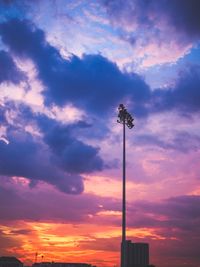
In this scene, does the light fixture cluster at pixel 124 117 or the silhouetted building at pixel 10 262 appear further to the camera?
the silhouetted building at pixel 10 262

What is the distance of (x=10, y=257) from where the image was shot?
174250mm

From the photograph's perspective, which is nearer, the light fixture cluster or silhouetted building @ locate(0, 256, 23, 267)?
the light fixture cluster

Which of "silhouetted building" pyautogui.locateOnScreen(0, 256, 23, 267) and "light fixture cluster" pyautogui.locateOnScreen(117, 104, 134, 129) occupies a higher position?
"light fixture cluster" pyautogui.locateOnScreen(117, 104, 134, 129)

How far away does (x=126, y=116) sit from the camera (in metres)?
64.0

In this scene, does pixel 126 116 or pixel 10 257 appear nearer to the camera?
pixel 126 116

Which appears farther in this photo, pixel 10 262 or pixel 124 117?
pixel 10 262

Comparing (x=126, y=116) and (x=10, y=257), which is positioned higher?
(x=126, y=116)

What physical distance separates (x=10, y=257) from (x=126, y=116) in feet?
444

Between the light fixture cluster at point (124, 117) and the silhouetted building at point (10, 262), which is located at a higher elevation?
the light fixture cluster at point (124, 117)
